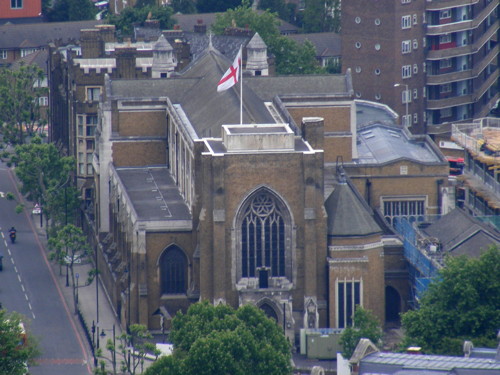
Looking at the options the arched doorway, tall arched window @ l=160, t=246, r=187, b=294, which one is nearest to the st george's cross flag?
tall arched window @ l=160, t=246, r=187, b=294

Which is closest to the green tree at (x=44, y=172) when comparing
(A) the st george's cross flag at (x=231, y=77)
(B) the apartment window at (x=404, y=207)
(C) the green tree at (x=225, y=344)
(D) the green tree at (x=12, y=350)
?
(A) the st george's cross flag at (x=231, y=77)

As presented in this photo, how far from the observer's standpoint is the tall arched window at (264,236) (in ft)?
511

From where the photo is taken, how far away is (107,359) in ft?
500

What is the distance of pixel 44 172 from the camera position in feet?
616

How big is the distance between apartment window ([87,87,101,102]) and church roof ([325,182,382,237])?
44334 mm

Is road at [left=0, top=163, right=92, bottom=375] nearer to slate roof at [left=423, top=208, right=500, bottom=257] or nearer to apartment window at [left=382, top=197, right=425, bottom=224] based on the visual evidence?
apartment window at [left=382, top=197, right=425, bottom=224]

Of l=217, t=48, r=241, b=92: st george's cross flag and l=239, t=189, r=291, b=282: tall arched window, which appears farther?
l=217, t=48, r=241, b=92: st george's cross flag

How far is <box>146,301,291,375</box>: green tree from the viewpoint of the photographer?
133125 mm

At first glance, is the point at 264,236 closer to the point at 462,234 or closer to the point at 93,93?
the point at 462,234

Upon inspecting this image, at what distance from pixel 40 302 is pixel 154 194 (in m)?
12.5

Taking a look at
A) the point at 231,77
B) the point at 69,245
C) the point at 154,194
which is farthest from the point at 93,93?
the point at 231,77

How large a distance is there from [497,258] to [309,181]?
58.0 ft

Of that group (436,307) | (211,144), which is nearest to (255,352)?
(436,307)

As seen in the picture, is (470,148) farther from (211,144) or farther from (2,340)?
(2,340)
